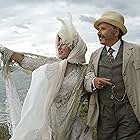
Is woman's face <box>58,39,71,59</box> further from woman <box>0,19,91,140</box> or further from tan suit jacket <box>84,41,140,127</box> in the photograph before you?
tan suit jacket <box>84,41,140,127</box>

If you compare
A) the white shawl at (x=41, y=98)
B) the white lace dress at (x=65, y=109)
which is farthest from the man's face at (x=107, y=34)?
the white lace dress at (x=65, y=109)

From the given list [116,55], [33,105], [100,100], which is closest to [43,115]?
[33,105]

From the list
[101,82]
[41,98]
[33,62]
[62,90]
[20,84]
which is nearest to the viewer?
[101,82]

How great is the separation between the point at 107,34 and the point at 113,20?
0.52 feet

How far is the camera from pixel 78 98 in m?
5.82

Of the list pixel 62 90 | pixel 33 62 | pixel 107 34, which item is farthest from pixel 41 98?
pixel 107 34

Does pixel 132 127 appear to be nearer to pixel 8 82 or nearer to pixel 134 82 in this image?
pixel 134 82

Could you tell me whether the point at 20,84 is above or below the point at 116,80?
below

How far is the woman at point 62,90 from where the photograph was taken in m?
5.64

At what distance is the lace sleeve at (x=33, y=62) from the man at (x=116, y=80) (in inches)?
23.5

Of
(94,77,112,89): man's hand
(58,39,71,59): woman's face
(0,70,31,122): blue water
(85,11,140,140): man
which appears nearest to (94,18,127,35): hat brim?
(85,11,140,140): man

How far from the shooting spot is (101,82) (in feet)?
18.0

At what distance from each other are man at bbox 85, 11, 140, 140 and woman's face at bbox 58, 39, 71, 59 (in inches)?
13.9

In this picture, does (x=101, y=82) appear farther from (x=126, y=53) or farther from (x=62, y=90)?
(x=62, y=90)
